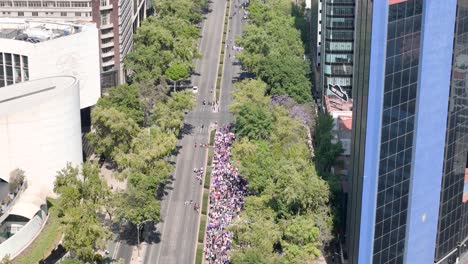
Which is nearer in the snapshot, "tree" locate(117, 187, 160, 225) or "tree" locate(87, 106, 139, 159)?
"tree" locate(117, 187, 160, 225)

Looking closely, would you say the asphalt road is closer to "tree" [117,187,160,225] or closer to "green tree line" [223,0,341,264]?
"tree" [117,187,160,225]

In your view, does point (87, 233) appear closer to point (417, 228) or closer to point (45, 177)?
point (45, 177)

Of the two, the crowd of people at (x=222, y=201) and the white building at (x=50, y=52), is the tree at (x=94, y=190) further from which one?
the white building at (x=50, y=52)

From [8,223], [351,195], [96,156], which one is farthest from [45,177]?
[351,195]

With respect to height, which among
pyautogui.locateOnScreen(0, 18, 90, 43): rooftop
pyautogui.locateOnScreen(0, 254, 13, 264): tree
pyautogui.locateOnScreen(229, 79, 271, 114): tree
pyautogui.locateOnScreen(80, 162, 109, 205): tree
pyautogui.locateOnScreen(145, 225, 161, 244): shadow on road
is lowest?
pyautogui.locateOnScreen(145, 225, 161, 244): shadow on road

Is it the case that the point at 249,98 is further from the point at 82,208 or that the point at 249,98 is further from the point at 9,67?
the point at 82,208

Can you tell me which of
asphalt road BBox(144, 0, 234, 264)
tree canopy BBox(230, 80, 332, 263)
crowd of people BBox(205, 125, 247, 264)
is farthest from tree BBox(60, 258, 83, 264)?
tree canopy BBox(230, 80, 332, 263)
